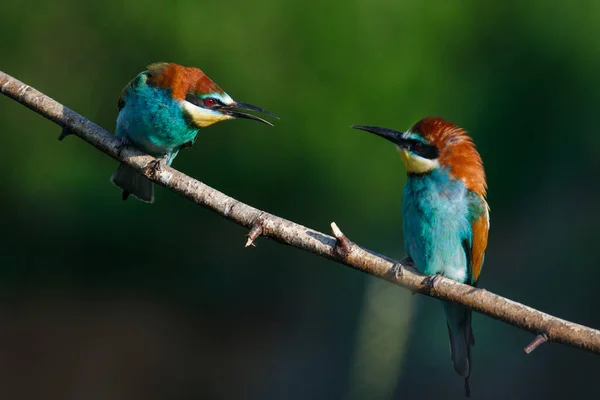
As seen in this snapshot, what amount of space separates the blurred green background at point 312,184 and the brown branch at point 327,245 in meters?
1.79

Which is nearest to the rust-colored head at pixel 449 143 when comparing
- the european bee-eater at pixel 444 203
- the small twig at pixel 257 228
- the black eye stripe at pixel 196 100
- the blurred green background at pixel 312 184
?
the european bee-eater at pixel 444 203

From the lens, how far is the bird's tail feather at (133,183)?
10.2 feet

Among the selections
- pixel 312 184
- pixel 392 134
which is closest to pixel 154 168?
pixel 392 134

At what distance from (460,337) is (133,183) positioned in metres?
1.36

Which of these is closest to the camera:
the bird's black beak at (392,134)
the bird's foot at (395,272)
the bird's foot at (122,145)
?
the bird's foot at (395,272)

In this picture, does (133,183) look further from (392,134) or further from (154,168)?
(392,134)

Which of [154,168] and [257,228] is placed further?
[154,168]

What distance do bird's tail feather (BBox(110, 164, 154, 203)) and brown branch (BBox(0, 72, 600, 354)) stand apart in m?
0.55

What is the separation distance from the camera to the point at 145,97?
2.96 metres

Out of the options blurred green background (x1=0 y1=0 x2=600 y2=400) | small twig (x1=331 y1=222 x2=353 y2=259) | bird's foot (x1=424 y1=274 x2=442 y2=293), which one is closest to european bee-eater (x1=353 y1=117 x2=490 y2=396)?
bird's foot (x1=424 y1=274 x2=442 y2=293)

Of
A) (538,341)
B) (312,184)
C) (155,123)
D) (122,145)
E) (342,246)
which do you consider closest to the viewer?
(538,341)

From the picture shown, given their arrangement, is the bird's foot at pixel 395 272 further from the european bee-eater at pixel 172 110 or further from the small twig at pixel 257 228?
the european bee-eater at pixel 172 110

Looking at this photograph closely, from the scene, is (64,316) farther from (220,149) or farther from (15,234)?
(220,149)

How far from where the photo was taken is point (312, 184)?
4.51 metres
